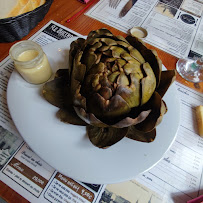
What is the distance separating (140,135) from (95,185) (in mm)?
218

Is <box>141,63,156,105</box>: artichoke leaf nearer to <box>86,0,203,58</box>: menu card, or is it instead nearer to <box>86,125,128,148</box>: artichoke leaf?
<box>86,125,128,148</box>: artichoke leaf

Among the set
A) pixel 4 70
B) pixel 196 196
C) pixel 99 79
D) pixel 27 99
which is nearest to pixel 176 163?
pixel 196 196

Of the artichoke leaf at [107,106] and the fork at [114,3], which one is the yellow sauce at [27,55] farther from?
the fork at [114,3]

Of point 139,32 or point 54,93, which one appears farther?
point 139,32

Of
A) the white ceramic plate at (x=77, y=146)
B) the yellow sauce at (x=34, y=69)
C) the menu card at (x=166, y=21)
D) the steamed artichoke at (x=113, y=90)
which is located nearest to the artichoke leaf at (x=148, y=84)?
the steamed artichoke at (x=113, y=90)

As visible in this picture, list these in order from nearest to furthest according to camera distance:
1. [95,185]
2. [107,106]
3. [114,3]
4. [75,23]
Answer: [107,106], [95,185], [75,23], [114,3]

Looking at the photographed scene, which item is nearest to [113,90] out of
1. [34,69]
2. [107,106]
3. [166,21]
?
[107,106]

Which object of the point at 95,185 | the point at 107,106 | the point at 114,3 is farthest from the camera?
the point at 114,3

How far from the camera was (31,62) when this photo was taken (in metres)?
0.56

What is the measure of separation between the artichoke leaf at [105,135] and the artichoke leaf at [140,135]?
0.03 metres

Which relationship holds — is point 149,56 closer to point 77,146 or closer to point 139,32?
point 77,146

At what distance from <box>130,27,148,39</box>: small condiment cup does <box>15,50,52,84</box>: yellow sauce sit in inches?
20.0

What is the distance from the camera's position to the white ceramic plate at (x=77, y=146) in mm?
512

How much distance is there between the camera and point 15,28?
752 millimetres
